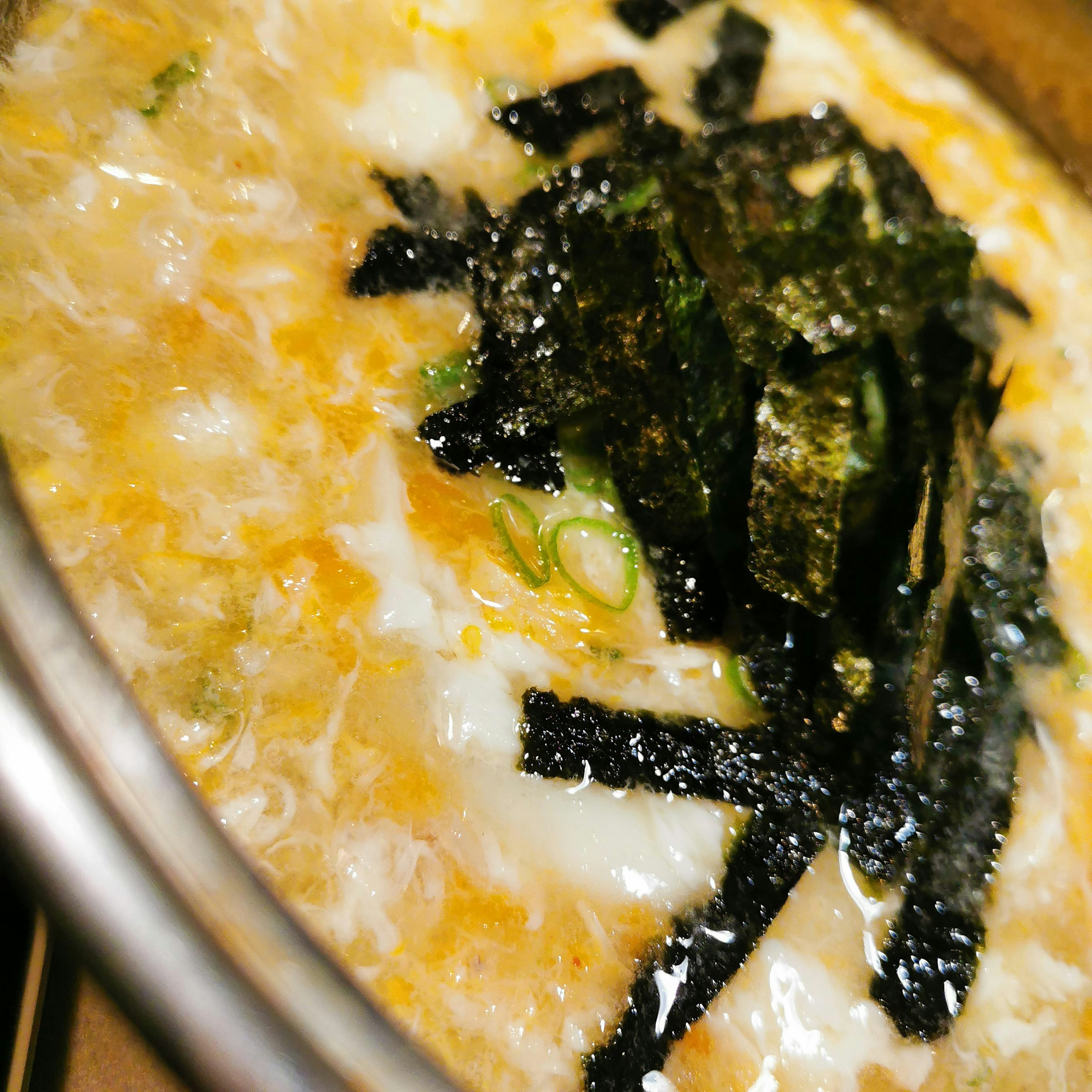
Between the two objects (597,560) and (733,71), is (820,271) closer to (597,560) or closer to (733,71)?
(597,560)

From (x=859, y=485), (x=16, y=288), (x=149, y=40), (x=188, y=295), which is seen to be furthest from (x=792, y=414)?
(x=149, y=40)

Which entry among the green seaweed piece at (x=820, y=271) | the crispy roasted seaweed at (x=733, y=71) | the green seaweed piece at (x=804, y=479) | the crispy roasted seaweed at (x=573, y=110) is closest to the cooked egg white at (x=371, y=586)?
the crispy roasted seaweed at (x=573, y=110)

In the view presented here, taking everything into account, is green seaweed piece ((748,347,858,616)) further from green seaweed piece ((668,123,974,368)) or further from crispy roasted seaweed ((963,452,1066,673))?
crispy roasted seaweed ((963,452,1066,673))

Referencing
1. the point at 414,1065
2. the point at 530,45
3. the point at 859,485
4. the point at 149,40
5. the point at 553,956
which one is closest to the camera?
the point at 414,1065

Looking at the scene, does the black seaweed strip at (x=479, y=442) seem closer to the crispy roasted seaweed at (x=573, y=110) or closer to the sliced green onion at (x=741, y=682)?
the sliced green onion at (x=741, y=682)

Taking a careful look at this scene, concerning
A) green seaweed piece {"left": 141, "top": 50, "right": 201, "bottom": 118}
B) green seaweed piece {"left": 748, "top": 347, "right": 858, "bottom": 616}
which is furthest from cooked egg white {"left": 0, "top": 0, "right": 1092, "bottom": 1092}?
green seaweed piece {"left": 748, "top": 347, "right": 858, "bottom": 616}

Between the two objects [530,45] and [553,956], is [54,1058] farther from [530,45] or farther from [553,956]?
[530,45]
